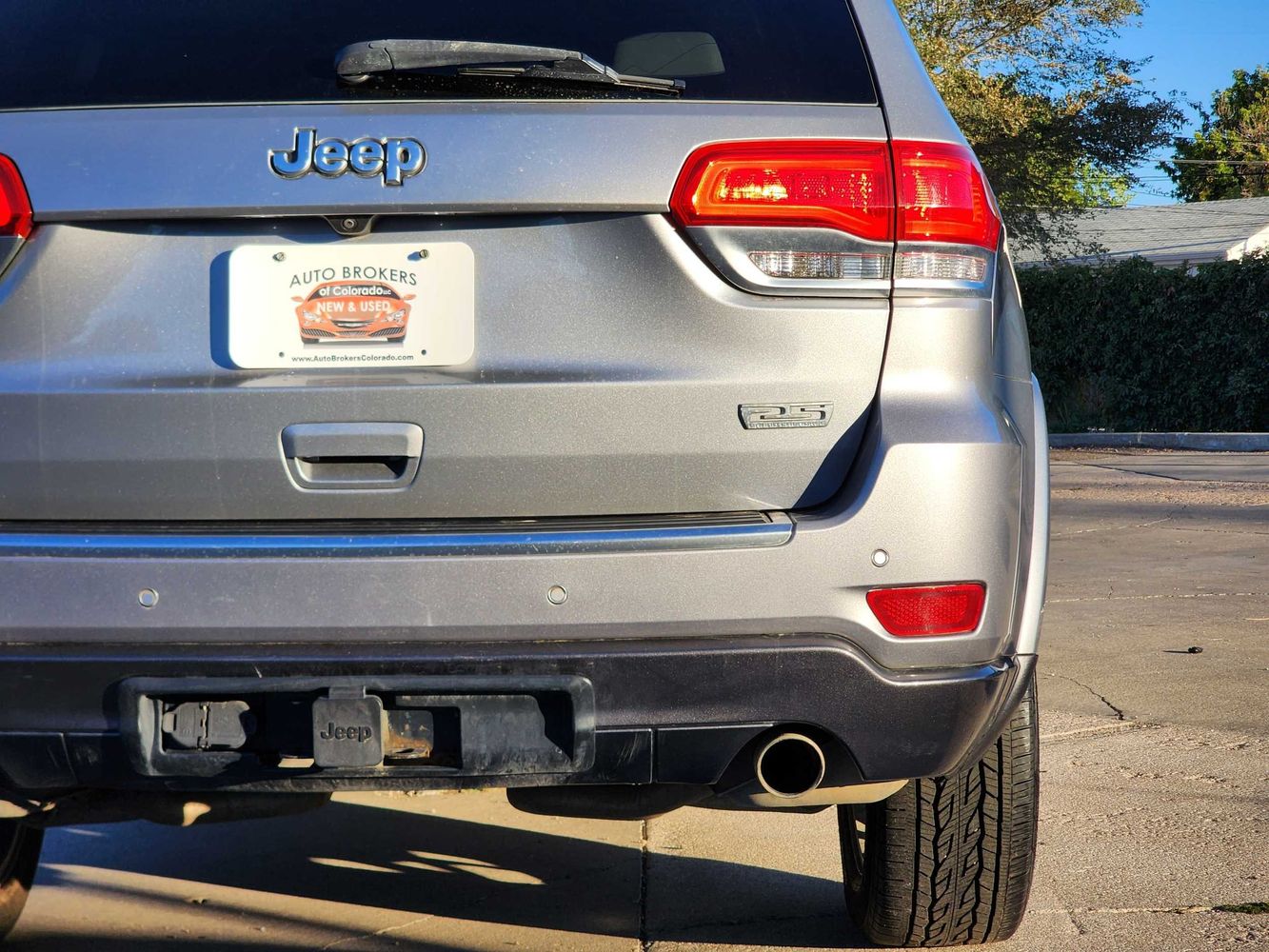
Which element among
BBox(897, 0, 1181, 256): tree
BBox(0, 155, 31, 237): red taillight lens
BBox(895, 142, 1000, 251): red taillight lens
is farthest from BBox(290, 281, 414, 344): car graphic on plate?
BBox(897, 0, 1181, 256): tree

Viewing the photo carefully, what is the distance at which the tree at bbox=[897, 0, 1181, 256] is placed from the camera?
24750 millimetres

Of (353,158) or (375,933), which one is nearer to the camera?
(353,158)

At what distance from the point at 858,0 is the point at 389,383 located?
0.96m

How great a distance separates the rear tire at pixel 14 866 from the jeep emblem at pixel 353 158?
1.54 meters

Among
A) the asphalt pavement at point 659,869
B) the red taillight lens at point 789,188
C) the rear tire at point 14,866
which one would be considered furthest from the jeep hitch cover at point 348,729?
the rear tire at point 14,866

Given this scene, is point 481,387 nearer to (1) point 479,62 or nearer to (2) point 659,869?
(1) point 479,62

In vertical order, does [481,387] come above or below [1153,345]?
above

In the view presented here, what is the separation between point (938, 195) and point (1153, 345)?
17.5m

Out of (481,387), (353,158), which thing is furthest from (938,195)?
(353,158)

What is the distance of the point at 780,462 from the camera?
6.54 feet

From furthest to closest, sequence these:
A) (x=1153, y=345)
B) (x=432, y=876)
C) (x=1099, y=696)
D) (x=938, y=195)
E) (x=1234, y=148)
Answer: (x=1234, y=148), (x=1153, y=345), (x=1099, y=696), (x=432, y=876), (x=938, y=195)

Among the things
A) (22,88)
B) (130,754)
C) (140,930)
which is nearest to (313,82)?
(22,88)

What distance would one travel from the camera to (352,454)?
1.98 m

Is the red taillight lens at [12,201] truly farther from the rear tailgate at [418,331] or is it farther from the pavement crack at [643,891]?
the pavement crack at [643,891]
